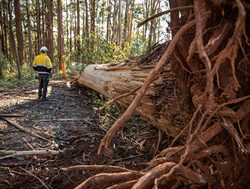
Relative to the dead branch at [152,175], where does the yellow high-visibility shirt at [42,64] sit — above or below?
above

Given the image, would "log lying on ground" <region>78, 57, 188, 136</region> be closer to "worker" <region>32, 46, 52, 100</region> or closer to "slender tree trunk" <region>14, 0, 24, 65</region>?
"worker" <region>32, 46, 52, 100</region>

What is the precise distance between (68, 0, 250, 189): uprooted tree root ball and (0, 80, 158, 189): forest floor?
24.3 inches

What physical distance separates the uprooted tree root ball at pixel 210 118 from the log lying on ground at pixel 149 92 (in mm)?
455

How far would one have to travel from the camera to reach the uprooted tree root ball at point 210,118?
193 cm

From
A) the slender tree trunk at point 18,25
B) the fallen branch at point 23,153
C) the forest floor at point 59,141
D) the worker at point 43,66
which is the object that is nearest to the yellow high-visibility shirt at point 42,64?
the worker at point 43,66

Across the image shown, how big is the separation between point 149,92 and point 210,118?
1837 millimetres

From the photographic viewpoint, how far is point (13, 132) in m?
5.44

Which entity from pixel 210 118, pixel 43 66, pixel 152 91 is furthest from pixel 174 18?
pixel 43 66

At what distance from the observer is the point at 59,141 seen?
5.13m

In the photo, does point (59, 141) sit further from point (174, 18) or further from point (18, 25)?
point (18, 25)

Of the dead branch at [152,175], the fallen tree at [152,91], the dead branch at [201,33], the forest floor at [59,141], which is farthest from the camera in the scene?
the forest floor at [59,141]

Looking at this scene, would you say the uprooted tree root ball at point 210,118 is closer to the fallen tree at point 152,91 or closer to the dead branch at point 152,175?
the dead branch at point 152,175

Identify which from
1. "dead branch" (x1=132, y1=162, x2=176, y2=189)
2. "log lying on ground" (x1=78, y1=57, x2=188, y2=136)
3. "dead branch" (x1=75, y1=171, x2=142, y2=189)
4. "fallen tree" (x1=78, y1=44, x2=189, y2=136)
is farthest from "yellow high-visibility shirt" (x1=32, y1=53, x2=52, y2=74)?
"dead branch" (x1=132, y1=162, x2=176, y2=189)

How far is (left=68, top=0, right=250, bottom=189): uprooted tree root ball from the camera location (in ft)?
6.33
